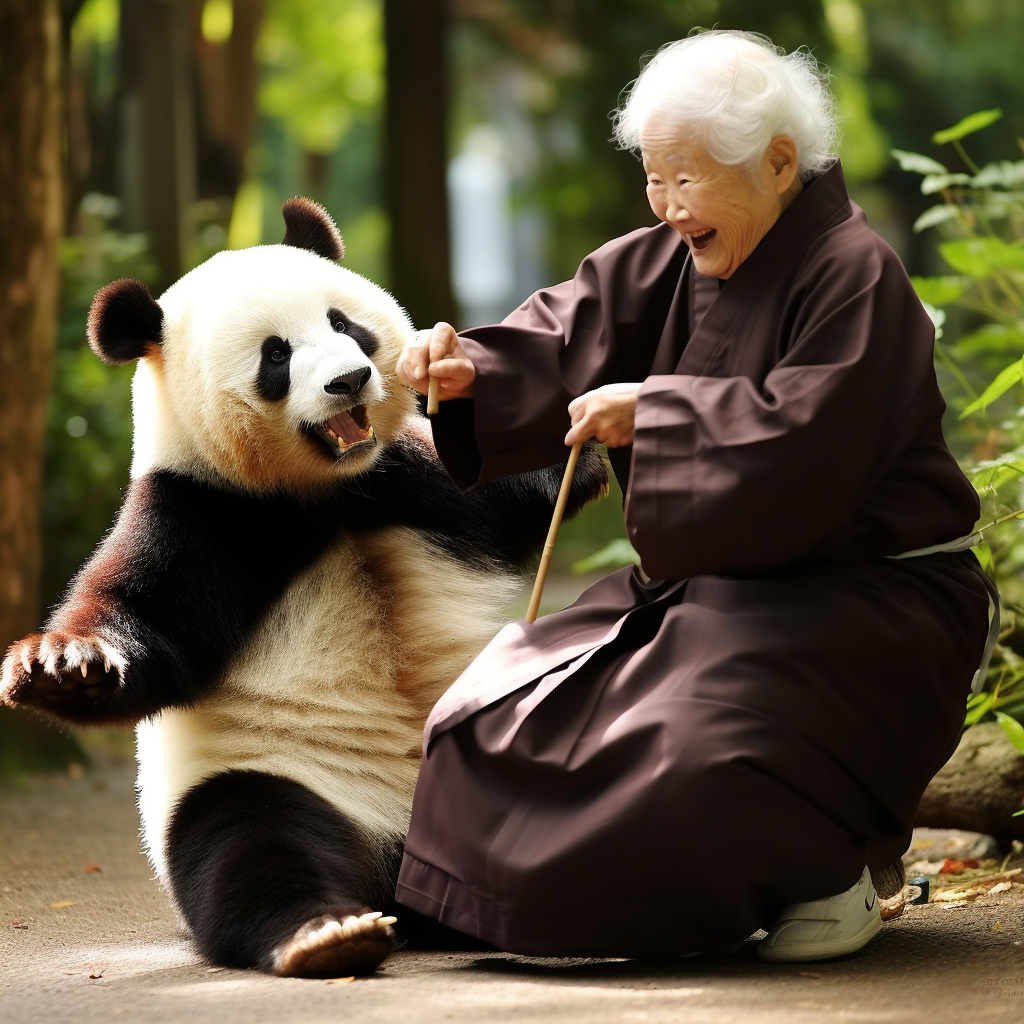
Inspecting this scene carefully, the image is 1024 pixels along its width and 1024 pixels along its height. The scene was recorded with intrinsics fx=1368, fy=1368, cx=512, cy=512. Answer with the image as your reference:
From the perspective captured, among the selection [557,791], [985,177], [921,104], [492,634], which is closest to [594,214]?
[921,104]

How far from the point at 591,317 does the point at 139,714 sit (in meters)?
1.40

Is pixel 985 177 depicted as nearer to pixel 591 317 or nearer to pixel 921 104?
pixel 591 317

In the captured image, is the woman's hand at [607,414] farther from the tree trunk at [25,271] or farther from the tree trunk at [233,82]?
the tree trunk at [233,82]

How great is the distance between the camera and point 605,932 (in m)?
2.66

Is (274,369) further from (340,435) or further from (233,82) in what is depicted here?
(233,82)

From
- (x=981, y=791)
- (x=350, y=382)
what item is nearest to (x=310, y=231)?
(x=350, y=382)

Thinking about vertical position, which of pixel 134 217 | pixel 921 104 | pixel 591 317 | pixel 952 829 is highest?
pixel 921 104

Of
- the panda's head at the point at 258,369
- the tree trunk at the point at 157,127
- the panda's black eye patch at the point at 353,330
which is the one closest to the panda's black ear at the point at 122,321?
the panda's head at the point at 258,369

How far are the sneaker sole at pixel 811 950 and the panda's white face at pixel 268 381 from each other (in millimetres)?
1474

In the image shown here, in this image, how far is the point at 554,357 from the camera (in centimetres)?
313

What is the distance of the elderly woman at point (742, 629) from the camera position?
258cm

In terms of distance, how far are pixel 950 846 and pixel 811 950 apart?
160 centimetres

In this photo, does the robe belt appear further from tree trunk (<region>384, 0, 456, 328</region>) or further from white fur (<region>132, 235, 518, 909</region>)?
tree trunk (<region>384, 0, 456, 328</region>)

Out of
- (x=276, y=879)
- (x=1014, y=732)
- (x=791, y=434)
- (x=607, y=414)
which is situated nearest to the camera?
(x=791, y=434)
